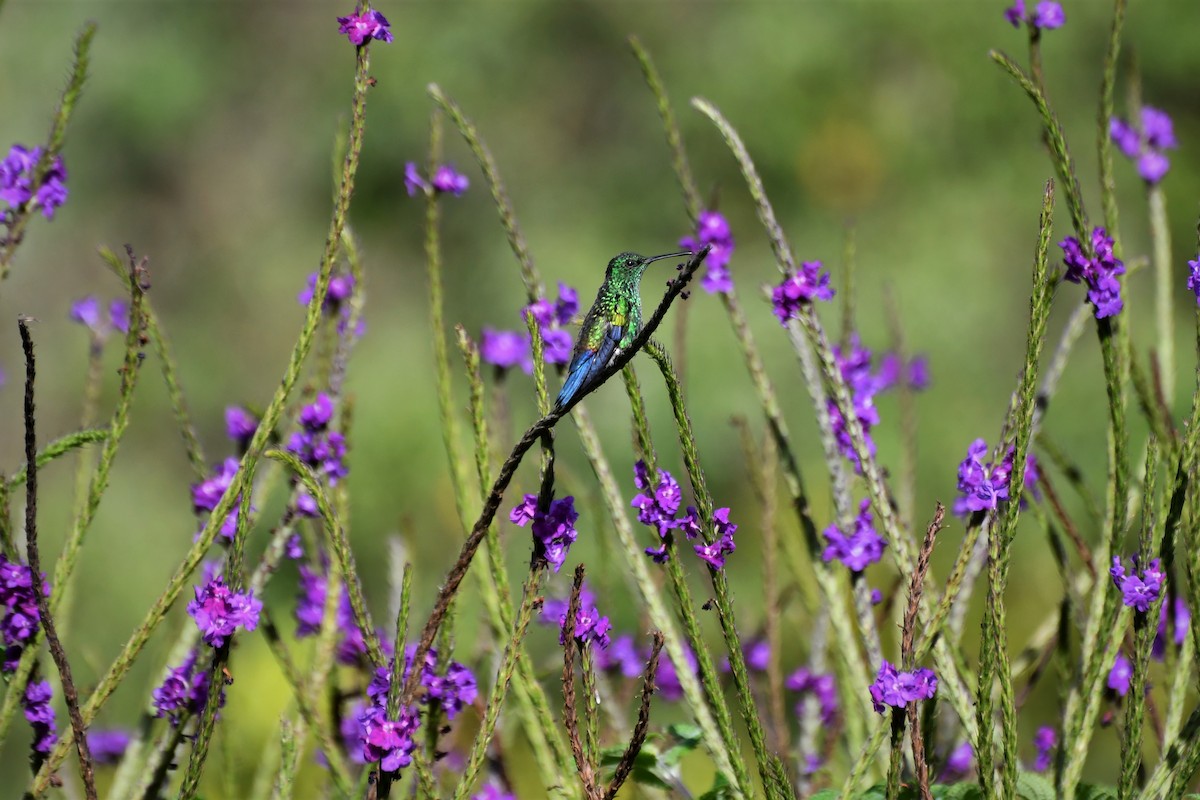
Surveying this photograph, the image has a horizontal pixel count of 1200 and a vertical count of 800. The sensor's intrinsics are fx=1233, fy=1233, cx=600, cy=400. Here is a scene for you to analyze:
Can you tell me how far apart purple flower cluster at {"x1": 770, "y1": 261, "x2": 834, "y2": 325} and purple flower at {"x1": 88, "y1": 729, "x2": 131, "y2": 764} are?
136 cm

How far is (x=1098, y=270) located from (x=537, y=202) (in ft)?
20.8

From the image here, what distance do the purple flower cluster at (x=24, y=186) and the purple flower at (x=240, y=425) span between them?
0.36m

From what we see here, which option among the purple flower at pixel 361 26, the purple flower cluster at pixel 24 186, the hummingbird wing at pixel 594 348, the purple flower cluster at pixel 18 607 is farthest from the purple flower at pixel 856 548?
the purple flower cluster at pixel 24 186

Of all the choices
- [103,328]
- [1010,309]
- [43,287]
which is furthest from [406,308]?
[103,328]

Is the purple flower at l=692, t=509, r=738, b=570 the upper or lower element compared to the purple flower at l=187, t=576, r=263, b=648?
upper

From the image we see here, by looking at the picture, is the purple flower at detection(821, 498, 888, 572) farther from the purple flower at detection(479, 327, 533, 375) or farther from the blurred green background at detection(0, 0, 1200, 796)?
the blurred green background at detection(0, 0, 1200, 796)

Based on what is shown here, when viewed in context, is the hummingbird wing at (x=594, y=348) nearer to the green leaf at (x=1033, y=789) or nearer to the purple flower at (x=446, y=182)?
the purple flower at (x=446, y=182)

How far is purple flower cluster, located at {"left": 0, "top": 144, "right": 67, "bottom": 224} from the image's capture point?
5.18 ft

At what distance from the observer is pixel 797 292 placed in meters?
1.56

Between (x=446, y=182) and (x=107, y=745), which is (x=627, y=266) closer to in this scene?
(x=446, y=182)

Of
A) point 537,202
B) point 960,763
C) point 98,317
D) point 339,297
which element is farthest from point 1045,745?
point 537,202

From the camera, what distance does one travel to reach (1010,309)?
6938mm

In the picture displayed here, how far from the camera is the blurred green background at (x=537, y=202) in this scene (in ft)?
20.9

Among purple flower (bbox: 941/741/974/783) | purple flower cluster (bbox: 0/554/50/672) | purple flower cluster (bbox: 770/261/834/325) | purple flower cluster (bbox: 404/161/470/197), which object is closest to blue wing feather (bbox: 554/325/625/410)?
purple flower cluster (bbox: 770/261/834/325)
